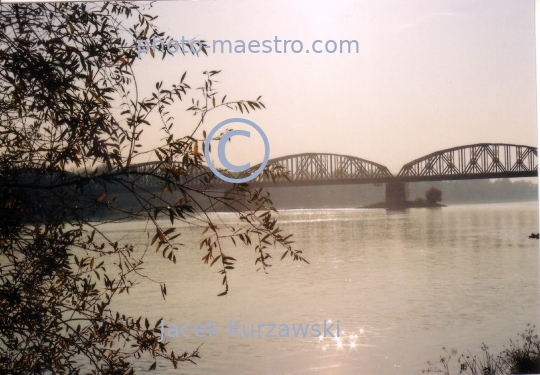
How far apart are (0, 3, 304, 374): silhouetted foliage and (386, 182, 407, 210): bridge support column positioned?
707 mm

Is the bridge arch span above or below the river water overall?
above

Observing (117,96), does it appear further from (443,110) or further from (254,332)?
(443,110)

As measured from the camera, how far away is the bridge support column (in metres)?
4.22

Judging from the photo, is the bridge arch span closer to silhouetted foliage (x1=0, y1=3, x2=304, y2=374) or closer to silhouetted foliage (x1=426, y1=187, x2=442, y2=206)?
→ silhouetted foliage (x1=426, y1=187, x2=442, y2=206)

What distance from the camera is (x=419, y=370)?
156 inches

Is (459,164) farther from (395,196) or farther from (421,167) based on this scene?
Answer: (395,196)

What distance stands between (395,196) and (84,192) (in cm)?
175

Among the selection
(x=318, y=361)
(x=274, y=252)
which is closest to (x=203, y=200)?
(x=274, y=252)

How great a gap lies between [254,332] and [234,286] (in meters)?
0.28

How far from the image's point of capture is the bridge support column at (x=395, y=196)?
4.22 meters

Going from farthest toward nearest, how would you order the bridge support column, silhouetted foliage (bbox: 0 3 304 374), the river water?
the bridge support column < the river water < silhouetted foliage (bbox: 0 3 304 374)

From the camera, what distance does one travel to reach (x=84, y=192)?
3.91m

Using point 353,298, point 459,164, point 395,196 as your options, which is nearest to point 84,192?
point 353,298

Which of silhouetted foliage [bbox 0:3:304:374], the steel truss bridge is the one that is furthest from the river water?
the steel truss bridge
